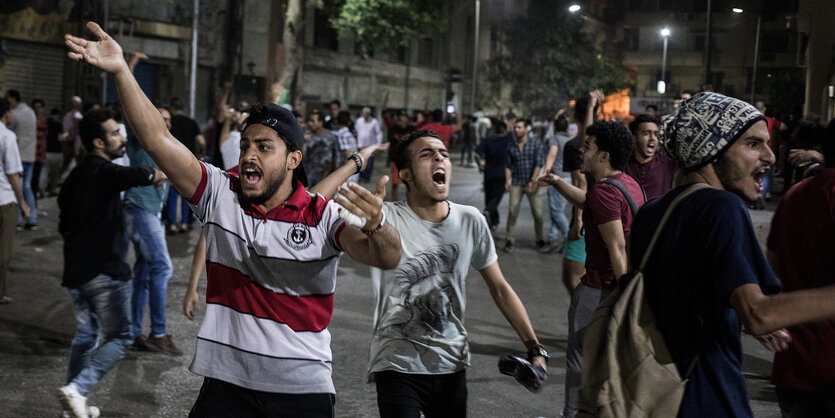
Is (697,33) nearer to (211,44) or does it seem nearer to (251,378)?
(211,44)

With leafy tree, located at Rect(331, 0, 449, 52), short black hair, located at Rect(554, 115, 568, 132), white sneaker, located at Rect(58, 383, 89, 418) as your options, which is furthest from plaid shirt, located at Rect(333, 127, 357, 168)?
leafy tree, located at Rect(331, 0, 449, 52)

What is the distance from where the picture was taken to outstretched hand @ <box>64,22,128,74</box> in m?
2.81

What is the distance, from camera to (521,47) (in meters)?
51.8

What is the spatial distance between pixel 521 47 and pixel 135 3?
96.5ft

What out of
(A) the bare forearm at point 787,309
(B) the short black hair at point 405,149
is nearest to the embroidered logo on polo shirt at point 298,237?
(B) the short black hair at point 405,149

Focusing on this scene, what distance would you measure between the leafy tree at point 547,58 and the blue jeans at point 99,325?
46260mm

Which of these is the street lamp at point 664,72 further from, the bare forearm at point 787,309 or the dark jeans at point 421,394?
the bare forearm at point 787,309

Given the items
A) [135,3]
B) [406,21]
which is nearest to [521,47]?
[406,21]

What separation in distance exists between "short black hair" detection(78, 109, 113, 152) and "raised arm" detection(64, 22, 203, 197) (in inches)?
113

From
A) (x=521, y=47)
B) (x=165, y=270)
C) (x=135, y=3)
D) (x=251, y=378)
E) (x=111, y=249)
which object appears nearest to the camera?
(x=251, y=378)

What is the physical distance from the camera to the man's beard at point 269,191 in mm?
3111

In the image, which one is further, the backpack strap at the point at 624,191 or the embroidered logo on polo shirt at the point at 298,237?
the backpack strap at the point at 624,191

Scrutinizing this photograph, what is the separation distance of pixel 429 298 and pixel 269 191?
3.28 feet

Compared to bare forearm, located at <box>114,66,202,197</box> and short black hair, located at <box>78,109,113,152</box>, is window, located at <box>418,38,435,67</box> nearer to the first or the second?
short black hair, located at <box>78,109,113,152</box>
